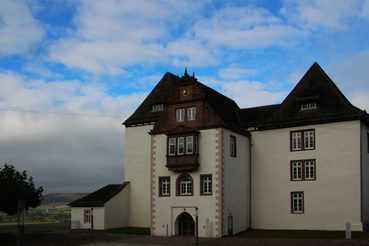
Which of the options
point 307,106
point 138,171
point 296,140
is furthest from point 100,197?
Answer: point 307,106

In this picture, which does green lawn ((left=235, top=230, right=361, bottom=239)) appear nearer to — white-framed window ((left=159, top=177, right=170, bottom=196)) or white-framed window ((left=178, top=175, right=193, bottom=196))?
white-framed window ((left=178, top=175, right=193, bottom=196))

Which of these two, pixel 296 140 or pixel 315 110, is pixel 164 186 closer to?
pixel 296 140

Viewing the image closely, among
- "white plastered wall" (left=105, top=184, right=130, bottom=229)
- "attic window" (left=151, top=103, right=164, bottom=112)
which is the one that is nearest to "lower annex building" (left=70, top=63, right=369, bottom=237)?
"white plastered wall" (left=105, top=184, right=130, bottom=229)

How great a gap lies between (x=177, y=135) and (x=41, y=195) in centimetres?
1276

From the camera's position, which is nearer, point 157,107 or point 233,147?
point 233,147

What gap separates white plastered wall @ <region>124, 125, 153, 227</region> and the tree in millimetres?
9552

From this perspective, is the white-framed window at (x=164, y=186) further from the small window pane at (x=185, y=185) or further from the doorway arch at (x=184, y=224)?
the doorway arch at (x=184, y=224)

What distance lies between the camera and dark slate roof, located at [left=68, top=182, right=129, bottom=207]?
42.9 metres

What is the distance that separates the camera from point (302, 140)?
37.7m

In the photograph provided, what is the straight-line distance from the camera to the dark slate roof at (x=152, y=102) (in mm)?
44931

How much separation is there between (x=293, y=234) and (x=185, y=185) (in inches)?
360

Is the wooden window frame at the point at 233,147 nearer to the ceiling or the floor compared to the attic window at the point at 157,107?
nearer to the floor

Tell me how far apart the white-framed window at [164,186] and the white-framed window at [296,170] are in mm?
10438

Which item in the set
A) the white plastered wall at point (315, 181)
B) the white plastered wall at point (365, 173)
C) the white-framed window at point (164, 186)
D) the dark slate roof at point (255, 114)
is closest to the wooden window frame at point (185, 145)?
the white-framed window at point (164, 186)
